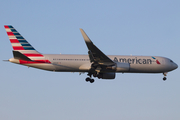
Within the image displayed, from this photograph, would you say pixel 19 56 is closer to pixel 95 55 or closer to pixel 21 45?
pixel 21 45

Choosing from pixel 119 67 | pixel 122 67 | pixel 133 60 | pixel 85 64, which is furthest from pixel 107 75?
pixel 133 60

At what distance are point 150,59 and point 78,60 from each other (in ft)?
31.1

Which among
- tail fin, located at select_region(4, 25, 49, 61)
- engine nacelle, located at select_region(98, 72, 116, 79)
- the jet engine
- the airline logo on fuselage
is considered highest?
tail fin, located at select_region(4, 25, 49, 61)

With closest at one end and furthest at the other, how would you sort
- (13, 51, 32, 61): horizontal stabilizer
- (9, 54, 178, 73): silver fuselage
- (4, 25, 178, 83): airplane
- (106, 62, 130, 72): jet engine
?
(13, 51, 32, 61): horizontal stabilizer, (4, 25, 178, 83): airplane, (106, 62, 130, 72): jet engine, (9, 54, 178, 73): silver fuselage

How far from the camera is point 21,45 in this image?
37.6 metres

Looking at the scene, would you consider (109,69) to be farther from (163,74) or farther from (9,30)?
(9,30)

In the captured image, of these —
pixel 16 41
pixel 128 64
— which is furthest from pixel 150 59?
pixel 16 41

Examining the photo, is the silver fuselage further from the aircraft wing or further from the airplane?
the aircraft wing

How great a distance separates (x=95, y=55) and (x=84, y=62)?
3.22 meters

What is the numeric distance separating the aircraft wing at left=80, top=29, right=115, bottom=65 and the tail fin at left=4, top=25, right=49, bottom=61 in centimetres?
639

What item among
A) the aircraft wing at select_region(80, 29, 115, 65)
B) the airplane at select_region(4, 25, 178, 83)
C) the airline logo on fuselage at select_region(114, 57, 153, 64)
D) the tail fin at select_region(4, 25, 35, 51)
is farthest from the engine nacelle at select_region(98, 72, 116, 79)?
the tail fin at select_region(4, 25, 35, 51)

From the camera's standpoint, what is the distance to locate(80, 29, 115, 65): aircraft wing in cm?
3172

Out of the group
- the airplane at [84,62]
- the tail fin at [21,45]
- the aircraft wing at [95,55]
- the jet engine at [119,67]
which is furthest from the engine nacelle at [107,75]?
the tail fin at [21,45]

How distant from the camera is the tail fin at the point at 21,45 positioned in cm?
3697
